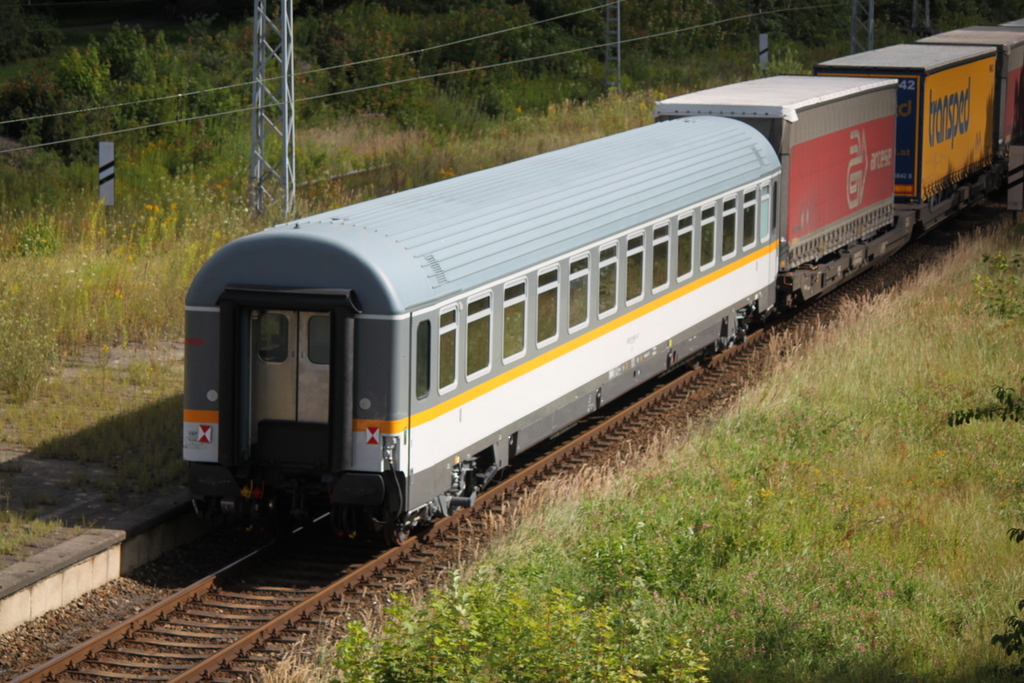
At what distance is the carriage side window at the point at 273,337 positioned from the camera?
10062 mm

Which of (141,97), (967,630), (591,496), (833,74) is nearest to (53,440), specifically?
(591,496)

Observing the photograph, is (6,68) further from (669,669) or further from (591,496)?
(669,669)

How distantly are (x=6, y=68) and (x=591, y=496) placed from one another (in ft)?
124

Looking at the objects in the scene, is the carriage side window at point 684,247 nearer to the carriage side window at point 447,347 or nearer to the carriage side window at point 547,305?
the carriage side window at point 547,305

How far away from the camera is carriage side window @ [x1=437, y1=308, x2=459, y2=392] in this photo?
1030cm

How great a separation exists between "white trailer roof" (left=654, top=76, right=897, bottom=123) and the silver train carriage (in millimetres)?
4623

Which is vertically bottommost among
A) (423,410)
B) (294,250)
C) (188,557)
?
(188,557)

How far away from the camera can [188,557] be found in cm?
1096

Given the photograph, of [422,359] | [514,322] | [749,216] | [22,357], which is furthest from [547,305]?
[22,357]

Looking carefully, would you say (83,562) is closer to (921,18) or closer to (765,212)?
(765,212)

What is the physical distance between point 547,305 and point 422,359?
2367mm

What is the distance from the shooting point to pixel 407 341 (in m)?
9.82

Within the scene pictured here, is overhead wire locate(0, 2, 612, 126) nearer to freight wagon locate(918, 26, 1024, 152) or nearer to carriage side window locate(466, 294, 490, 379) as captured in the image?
carriage side window locate(466, 294, 490, 379)

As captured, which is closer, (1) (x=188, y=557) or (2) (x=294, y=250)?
(2) (x=294, y=250)
